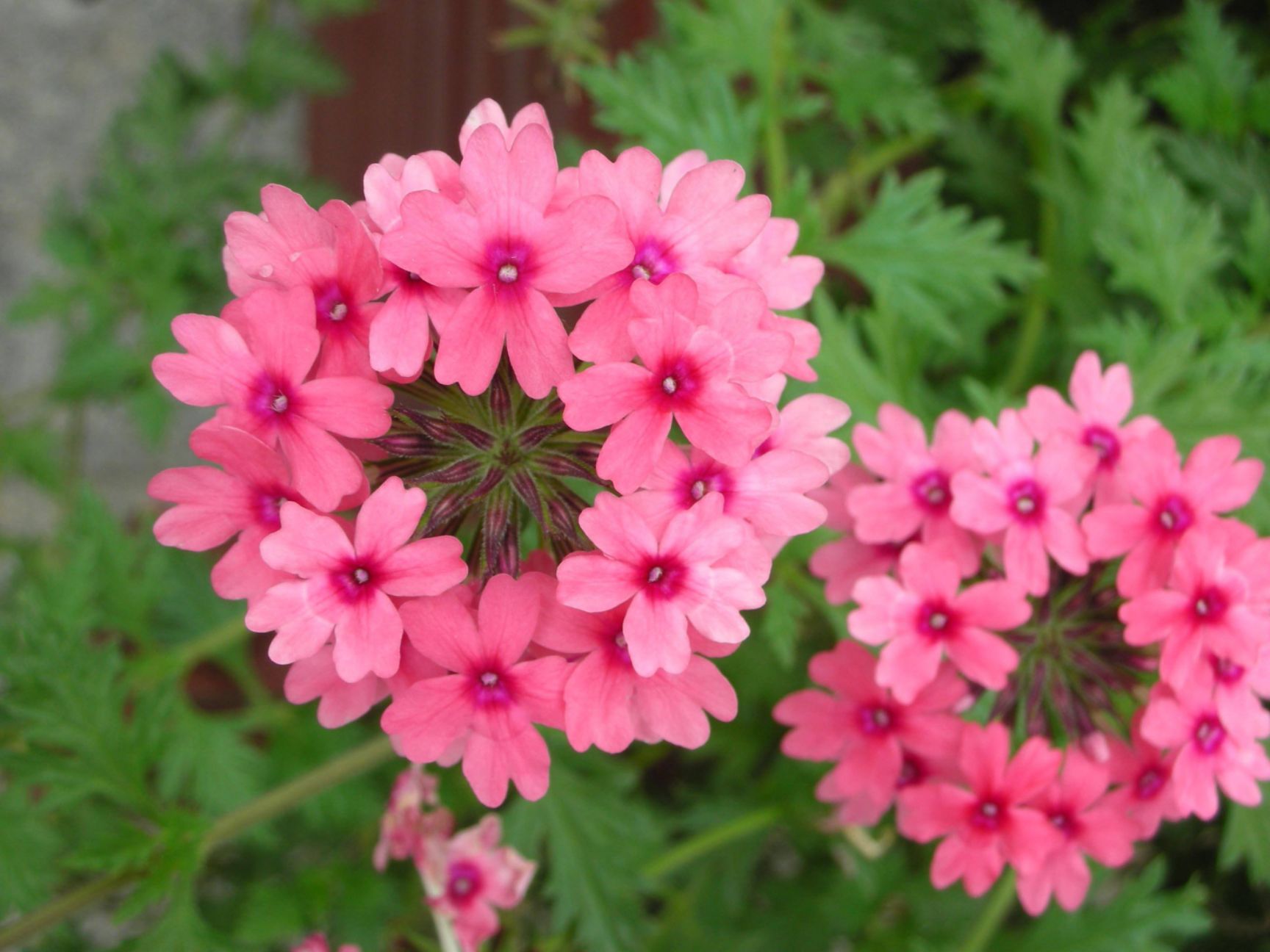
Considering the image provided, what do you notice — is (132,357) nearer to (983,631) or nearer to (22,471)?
(22,471)

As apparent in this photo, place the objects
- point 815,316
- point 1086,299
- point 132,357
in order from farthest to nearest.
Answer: point 132,357 < point 1086,299 < point 815,316

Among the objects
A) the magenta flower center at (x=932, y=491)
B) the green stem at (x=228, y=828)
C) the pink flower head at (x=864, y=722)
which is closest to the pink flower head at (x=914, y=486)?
the magenta flower center at (x=932, y=491)

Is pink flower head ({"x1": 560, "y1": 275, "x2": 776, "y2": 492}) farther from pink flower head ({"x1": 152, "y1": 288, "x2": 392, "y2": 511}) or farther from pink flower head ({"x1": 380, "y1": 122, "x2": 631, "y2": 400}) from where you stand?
pink flower head ({"x1": 152, "y1": 288, "x2": 392, "y2": 511})

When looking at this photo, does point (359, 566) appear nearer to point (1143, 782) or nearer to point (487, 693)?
point (487, 693)

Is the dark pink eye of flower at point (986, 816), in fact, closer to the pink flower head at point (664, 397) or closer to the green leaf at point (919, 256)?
the pink flower head at point (664, 397)

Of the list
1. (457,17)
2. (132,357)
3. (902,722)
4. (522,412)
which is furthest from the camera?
(457,17)

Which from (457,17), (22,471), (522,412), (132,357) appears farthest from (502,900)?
(457,17)

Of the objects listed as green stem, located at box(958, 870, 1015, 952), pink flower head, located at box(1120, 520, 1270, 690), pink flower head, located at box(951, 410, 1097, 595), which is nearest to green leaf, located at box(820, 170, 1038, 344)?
pink flower head, located at box(951, 410, 1097, 595)

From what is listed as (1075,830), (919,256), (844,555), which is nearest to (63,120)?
(919,256)
